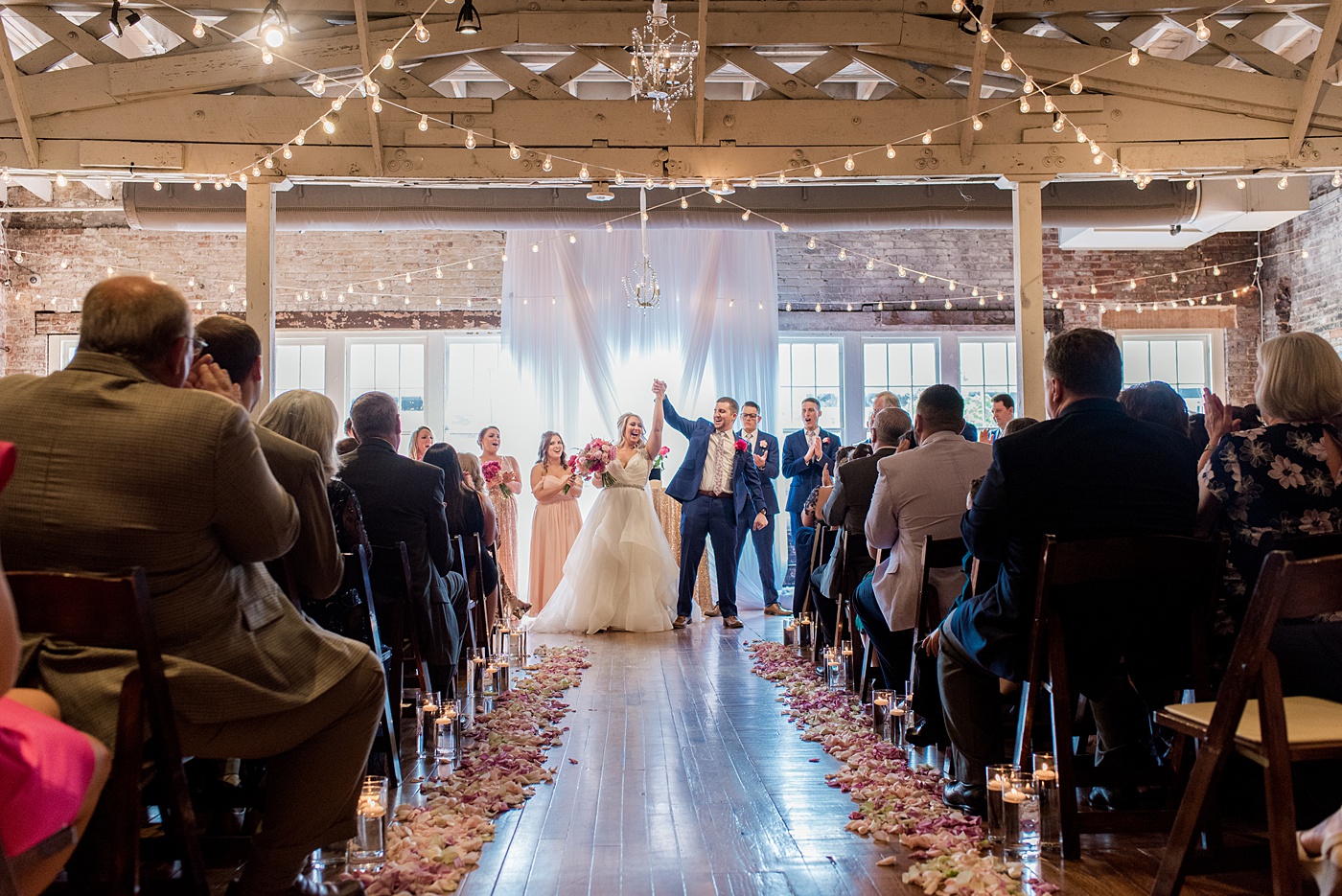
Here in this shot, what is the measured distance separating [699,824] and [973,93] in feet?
15.5

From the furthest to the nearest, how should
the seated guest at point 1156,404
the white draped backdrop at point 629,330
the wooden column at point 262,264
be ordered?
the white draped backdrop at point 629,330, the wooden column at point 262,264, the seated guest at point 1156,404

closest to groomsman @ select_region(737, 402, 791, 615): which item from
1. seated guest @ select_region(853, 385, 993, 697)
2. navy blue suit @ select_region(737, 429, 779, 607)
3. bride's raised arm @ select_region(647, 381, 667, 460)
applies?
navy blue suit @ select_region(737, 429, 779, 607)

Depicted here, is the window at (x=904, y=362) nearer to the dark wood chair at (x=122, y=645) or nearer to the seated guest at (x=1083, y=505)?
the seated guest at (x=1083, y=505)

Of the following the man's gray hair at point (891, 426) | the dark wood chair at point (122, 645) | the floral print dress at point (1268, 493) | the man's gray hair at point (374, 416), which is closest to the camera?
the dark wood chair at point (122, 645)

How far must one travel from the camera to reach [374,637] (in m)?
3.27

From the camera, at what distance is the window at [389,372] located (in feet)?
35.6

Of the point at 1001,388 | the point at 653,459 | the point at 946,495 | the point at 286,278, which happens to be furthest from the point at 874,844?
the point at 286,278

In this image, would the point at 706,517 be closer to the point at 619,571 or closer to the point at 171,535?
the point at 619,571

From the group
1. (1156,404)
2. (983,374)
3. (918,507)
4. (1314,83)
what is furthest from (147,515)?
(983,374)

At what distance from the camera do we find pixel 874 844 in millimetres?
2967

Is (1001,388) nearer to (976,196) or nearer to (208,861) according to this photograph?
(976,196)

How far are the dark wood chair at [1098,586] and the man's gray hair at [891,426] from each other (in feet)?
6.98

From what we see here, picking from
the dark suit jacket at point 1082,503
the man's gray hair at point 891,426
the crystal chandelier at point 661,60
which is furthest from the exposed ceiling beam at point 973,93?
the dark suit jacket at point 1082,503

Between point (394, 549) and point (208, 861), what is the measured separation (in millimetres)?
1188
